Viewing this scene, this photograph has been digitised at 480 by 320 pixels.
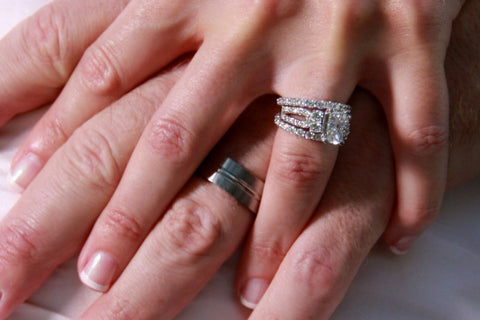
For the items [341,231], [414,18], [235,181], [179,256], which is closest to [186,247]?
[179,256]

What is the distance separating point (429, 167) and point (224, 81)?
1.20 feet

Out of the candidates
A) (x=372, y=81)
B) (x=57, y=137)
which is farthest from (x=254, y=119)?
(x=57, y=137)

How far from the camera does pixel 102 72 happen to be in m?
0.83

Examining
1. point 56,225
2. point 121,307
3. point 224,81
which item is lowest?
point 121,307

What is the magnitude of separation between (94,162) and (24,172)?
0.15 metres

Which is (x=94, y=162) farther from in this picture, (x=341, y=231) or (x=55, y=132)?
(x=341, y=231)

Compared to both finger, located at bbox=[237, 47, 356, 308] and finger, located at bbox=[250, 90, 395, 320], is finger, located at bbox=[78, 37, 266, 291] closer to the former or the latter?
finger, located at bbox=[237, 47, 356, 308]

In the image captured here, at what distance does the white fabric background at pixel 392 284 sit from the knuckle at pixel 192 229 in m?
0.08

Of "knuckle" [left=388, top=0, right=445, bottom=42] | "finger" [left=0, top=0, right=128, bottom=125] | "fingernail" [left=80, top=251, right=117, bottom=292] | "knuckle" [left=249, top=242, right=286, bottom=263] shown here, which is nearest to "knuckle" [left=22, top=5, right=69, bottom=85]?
"finger" [left=0, top=0, right=128, bottom=125]

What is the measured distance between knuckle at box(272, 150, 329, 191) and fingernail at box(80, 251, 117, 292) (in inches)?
11.3

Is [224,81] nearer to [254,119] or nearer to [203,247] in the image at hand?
[254,119]

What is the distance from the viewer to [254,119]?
2.75ft

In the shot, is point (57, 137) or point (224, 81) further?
point (57, 137)

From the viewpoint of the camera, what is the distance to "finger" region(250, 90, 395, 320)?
0.74 meters
